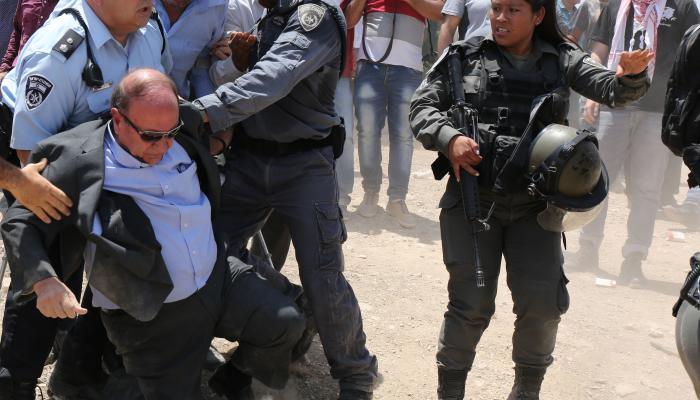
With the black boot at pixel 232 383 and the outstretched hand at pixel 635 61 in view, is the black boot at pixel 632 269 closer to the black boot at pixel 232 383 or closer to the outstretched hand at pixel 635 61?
the outstretched hand at pixel 635 61

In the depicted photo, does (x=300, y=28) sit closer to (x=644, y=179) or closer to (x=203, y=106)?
(x=203, y=106)

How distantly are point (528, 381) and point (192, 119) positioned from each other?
1908 millimetres

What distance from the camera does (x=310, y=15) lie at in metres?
3.66

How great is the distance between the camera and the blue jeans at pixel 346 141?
710 centimetres

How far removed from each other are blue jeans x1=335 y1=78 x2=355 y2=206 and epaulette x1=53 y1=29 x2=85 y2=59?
3.80 meters

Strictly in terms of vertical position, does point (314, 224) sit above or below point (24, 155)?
below

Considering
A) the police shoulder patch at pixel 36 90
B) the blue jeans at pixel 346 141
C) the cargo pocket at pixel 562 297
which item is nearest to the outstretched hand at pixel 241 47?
the police shoulder patch at pixel 36 90

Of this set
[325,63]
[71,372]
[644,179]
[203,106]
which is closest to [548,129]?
[325,63]

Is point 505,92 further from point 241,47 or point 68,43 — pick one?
point 68,43

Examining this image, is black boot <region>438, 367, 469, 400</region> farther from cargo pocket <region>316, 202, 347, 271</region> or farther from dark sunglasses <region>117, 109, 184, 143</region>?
dark sunglasses <region>117, 109, 184, 143</region>

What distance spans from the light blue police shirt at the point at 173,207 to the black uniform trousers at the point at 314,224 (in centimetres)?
42

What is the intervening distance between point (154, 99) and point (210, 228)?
614 mm

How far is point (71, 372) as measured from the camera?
12.4ft

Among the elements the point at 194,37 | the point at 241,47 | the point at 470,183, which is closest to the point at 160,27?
the point at 194,37
